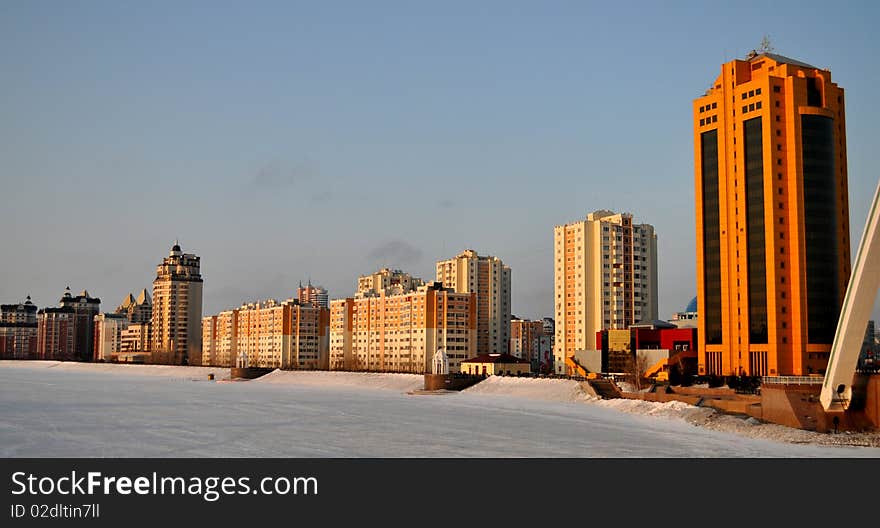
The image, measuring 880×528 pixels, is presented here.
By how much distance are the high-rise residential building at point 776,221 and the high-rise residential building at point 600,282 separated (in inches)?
1590

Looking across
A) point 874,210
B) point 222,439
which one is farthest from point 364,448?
point 874,210

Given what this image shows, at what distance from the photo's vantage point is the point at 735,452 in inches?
2044

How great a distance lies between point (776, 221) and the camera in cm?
10256

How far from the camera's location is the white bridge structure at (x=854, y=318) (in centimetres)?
5911

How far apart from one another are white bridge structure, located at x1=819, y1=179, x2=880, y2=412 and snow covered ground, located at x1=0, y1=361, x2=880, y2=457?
4.38 metres

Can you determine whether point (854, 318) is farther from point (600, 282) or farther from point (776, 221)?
point (600, 282)

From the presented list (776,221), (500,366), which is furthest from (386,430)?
(500,366)

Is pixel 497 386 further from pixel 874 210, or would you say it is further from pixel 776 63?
pixel 874 210

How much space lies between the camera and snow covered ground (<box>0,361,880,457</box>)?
51.1 metres

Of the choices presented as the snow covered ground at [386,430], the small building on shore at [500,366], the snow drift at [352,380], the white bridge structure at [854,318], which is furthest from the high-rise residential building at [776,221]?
the snow drift at [352,380]

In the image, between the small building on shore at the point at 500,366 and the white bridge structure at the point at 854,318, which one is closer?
the white bridge structure at the point at 854,318

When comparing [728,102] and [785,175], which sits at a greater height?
[728,102]

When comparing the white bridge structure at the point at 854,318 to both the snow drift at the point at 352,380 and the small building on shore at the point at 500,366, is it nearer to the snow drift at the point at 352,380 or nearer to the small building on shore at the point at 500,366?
the small building on shore at the point at 500,366
